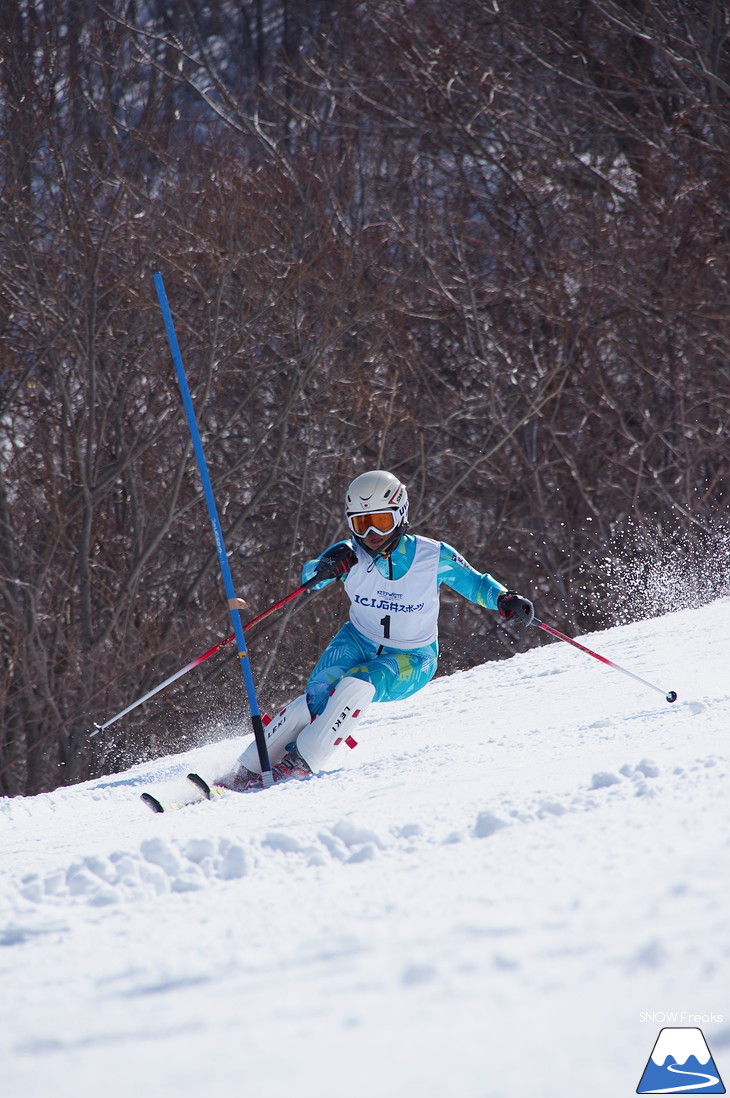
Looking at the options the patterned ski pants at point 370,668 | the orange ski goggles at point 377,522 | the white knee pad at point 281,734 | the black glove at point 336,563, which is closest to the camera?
the white knee pad at point 281,734

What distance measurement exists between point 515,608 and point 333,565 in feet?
2.95

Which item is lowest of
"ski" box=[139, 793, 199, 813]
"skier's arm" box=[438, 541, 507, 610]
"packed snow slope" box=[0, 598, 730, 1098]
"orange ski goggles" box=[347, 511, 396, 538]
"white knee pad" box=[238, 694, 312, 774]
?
"white knee pad" box=[238, 694, 312, 774]

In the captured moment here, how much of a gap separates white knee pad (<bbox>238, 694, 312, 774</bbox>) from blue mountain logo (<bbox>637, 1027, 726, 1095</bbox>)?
2.97 meters

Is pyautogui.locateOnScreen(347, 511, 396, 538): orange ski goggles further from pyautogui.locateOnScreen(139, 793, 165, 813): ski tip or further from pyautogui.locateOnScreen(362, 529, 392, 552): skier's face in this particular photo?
pyautogui.locateOnScreen(139, 793, 165, 813): ski tip

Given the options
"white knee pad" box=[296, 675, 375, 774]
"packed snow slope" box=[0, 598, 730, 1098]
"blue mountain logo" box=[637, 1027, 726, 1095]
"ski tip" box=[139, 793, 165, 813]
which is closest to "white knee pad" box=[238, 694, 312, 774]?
"white knee pad" box=[296, 675, 375, 774]

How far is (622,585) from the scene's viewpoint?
16.9m

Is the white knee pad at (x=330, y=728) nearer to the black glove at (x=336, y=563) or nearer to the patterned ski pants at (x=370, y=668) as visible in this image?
the patterned ski pants at (x=370, y=668)

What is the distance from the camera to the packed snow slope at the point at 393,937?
5.15 ft

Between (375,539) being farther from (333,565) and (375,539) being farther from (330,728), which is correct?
(330,728)

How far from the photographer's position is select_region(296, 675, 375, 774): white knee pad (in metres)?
4.16

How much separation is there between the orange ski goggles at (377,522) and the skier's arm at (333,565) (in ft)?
0.63

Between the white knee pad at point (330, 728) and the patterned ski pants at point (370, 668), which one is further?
the patterned ski pants at point (370, 668)

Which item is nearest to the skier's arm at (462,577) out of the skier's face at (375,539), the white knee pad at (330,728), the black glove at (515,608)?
the black glove at (515,608)

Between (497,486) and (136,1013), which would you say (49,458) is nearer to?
(497,486)
